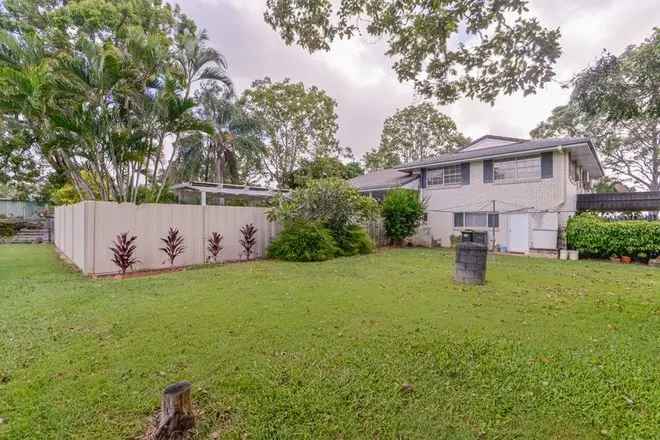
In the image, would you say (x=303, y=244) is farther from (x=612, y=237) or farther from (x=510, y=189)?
(x=612, y=237)

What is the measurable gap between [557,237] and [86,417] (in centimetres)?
1412

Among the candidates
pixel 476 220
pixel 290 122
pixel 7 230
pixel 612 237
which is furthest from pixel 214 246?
pixel 290 122

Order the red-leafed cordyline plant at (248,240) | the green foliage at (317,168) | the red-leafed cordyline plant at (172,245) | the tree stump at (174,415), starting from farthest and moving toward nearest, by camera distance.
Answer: the green foliage at (317,168)
the red-leafed cordyline plant at (248,240)
the red-leafed cordyline plant at (172,245)
the tree stump at (174,415)

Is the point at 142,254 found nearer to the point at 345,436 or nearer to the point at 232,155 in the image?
the point at 345,436

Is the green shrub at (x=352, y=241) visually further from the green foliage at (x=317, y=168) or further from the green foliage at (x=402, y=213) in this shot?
the green foliage at (x=317, y=168)

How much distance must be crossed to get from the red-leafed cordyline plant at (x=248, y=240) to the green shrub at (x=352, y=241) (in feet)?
9.05

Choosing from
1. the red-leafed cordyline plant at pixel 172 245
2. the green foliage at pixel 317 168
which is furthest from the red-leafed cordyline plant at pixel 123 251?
the green foliage at pixel 317 168

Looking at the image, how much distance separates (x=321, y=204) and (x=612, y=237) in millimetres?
9813

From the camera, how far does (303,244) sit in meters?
9.81

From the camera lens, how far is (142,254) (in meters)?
7.80

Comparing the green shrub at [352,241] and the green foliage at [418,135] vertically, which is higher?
the green foliage at [418,135]

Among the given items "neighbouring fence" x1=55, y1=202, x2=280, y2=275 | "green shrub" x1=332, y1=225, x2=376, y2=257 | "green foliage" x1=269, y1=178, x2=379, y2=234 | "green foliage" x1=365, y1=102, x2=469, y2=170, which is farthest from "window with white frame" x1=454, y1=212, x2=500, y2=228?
"green foliage" x1=365, y1=102, x2=469, y2=170

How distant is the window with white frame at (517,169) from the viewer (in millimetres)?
12562

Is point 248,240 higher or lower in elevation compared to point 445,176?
lower
